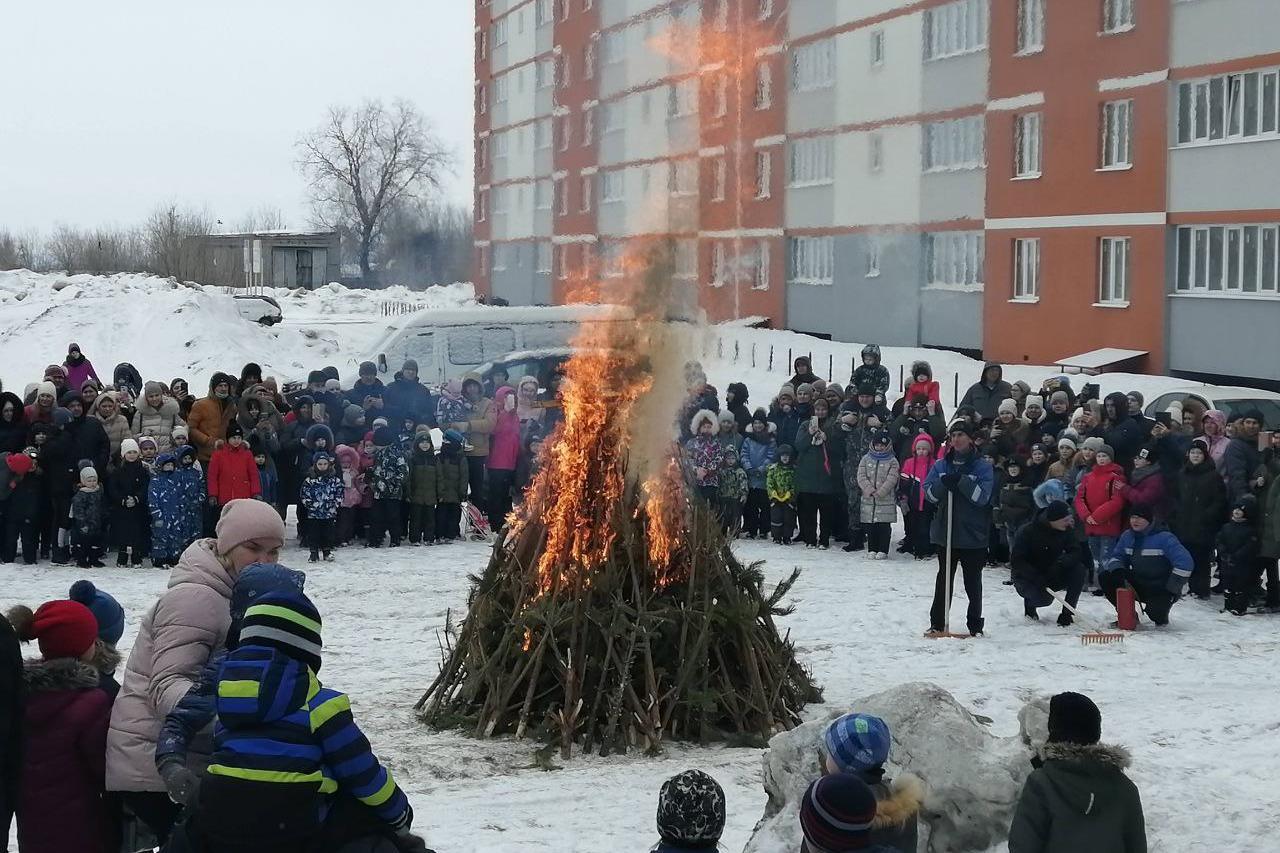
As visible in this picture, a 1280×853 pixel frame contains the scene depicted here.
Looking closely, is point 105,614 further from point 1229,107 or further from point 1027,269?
point 1027,269

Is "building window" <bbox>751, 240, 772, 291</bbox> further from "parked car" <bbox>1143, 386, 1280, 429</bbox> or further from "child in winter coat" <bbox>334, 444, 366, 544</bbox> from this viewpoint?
"child in winter coat" <bbox>334, 444, 366, 544</bbox>

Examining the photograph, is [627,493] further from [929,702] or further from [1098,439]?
[1098,439]

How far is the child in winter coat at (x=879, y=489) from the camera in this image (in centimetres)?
1723

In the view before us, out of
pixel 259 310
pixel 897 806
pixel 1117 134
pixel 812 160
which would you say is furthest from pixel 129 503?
pixel 259 310

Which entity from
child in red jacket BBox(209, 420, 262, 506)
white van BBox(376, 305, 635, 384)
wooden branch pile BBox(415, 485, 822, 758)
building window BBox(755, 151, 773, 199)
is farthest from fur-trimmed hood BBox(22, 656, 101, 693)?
building window BBox(755, 151, 773, 199)

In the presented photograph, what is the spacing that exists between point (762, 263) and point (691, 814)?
124 feet

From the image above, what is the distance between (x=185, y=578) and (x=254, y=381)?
1285 cm

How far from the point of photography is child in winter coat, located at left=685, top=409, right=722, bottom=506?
1800 centimetres

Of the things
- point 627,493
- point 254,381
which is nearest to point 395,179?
point 254,381

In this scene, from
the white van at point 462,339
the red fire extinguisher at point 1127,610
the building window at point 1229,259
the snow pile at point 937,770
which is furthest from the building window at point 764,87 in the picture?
the snow pile at point 937,770

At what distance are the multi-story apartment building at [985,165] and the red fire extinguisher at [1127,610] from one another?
6691mm

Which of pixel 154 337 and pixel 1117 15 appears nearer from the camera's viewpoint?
pixel 1117 15

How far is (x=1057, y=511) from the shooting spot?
45.6 feet

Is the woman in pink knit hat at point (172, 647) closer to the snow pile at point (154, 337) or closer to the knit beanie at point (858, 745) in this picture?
the knit beanie at point (858, 745)
